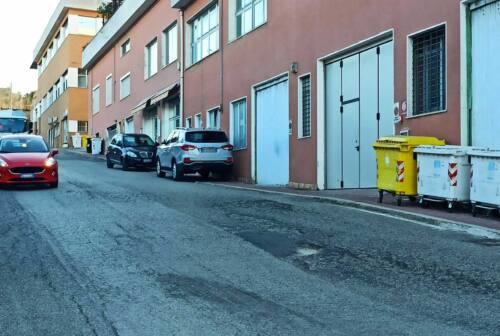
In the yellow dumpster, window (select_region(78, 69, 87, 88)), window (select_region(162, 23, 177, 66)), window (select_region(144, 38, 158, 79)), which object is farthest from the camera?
window (select_region(78, 69, 87, 88))

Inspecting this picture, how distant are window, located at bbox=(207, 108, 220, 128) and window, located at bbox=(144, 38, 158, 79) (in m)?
9.13

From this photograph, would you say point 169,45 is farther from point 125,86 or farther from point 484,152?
point 484,152

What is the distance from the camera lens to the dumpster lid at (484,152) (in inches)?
404

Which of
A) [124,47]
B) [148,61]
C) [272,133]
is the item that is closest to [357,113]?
[272,133]

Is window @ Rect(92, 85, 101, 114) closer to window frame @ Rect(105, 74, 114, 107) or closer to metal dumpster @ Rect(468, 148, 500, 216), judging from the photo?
window frame @ Rect(105, 74, 114, 107)

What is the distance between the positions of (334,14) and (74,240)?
10100 millimetres

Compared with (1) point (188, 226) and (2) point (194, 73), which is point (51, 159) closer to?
(1) point (188, 226)

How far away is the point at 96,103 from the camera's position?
5053 cm

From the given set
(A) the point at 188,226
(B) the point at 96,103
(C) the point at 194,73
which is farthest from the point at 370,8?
(B) the point at 96,103

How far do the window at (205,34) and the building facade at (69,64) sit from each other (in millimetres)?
34135

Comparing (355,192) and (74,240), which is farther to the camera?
(355,192)

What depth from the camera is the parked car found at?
69.7 ft

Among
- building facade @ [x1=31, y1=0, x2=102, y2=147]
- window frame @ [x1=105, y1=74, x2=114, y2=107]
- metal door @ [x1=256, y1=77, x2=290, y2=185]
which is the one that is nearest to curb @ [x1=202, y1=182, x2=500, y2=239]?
metal door @ [x1=256, y1=77, x2=290, y2=185]

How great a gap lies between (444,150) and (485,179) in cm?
Answer: 99
